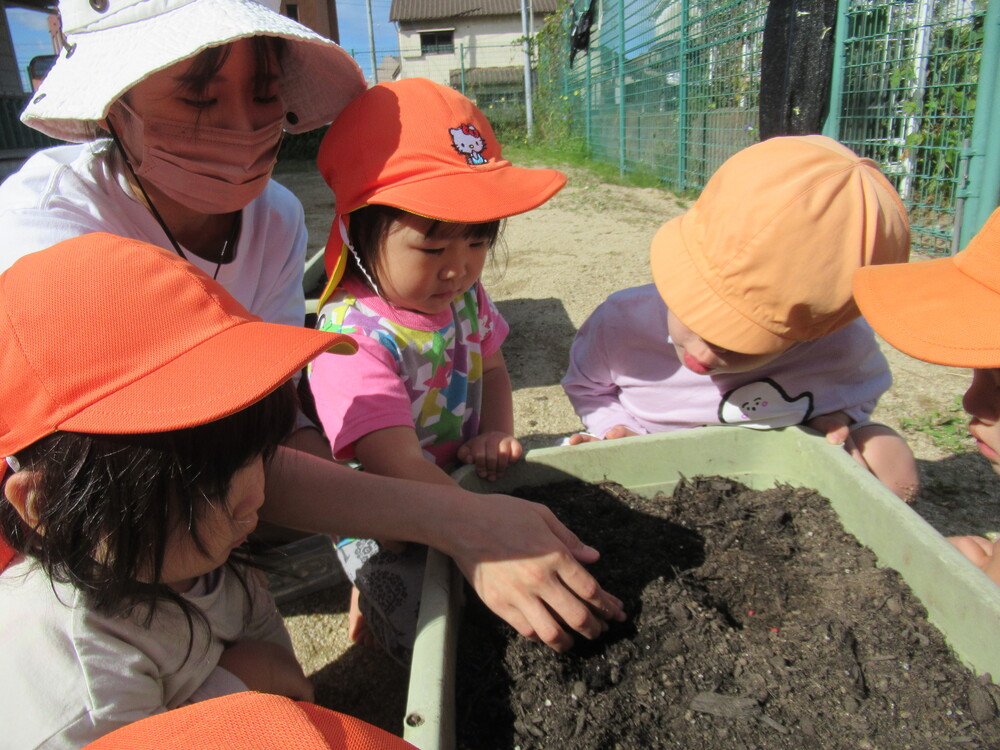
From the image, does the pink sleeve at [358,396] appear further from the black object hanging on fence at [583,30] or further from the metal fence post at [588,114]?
the metal fence post at [588,114]

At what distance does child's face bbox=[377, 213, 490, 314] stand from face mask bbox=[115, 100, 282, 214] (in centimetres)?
29

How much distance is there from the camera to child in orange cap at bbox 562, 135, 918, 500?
1167mm

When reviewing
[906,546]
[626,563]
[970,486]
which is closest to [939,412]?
[970,486]

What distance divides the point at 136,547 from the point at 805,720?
2.86 feet

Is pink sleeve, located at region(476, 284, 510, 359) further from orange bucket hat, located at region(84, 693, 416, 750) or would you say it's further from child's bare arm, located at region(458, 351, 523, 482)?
orange bucket hat, located at region(84, 693, 416, 750)

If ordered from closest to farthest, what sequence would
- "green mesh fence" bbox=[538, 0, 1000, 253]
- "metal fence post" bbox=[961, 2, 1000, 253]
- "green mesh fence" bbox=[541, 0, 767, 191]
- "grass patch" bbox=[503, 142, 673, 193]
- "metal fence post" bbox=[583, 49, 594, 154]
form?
"metal fence post" bbox=[961, 2, 1000, 253] < "green mesh fence" bbox=[538, 0, 1000, 253] < "green mesh fence" bbox=[541, 0, 767, 191] < "grass patch" bbox=[503, 142, 673, 193] < "metal fence post" bbox=[583, 49, 594, 154]

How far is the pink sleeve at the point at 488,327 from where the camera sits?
1.67 m

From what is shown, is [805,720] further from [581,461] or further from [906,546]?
[581,461]

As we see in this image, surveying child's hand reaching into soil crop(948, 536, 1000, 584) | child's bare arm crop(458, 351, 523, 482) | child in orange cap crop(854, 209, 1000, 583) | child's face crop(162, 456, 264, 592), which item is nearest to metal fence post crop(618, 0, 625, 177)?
child's bare arm crop(458, 351, 523, 482)

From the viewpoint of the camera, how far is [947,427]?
7.48 feet

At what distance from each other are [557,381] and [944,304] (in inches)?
Result: 75.7

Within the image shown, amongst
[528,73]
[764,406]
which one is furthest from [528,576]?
[528,73]

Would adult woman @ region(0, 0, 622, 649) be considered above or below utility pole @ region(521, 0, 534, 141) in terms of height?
below

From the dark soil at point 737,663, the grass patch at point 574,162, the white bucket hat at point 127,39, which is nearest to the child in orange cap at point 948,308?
the dark soil at point 737,663
